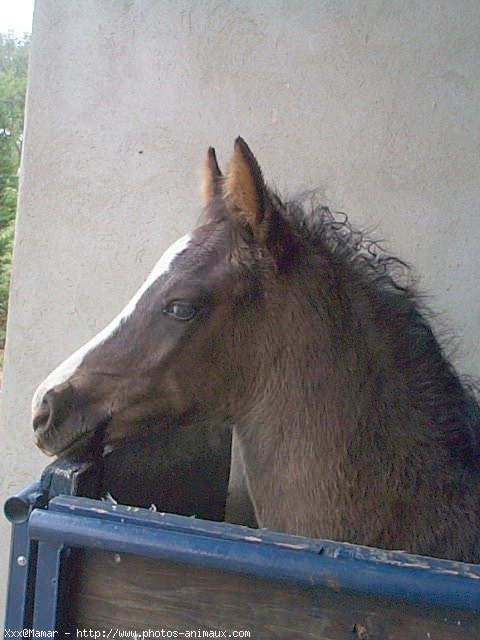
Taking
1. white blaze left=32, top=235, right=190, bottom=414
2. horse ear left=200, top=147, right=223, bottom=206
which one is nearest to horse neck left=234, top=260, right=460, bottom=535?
white blaze left=32, top=235, right=190, bottom=414

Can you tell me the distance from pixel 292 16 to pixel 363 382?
1.55m

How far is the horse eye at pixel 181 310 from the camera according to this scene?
142 cm

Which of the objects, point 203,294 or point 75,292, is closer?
point 203,294

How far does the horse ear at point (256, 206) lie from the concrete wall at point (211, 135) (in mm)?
881

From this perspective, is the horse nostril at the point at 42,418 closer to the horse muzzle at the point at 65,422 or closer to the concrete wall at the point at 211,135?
the horse muzzle at the point at 65,422

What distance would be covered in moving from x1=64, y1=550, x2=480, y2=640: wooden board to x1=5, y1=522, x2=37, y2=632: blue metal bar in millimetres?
87

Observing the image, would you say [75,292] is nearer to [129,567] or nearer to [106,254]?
[106,254]

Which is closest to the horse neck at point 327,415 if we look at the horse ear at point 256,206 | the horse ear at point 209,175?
the horse ear at point 256,206

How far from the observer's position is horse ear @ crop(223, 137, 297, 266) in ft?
4.63

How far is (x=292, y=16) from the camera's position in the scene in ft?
7.64

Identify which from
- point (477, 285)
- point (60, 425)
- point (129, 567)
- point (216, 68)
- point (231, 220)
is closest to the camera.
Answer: point (129, 567)

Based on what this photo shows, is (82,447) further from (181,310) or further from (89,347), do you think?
(181,310)

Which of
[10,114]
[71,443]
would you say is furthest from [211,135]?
[10,114]

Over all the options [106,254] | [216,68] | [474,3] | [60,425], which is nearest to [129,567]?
[60,425]
